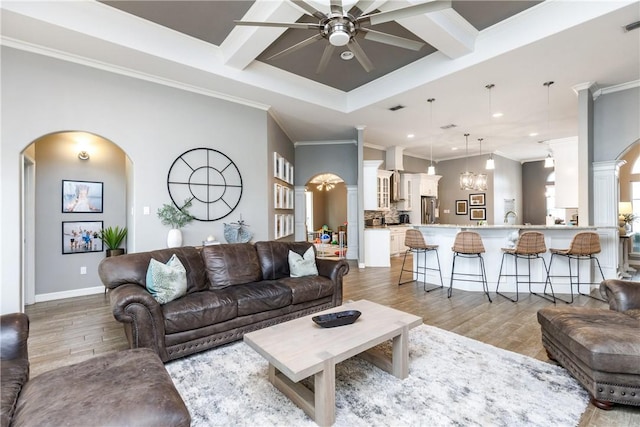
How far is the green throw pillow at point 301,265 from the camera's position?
3.73 metres

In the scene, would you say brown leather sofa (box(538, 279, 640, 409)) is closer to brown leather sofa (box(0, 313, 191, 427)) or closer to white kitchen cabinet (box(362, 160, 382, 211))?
brown leather sofa (box(0, 313, 191, 427))

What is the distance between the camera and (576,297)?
14.5 ft

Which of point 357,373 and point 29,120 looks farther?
point 29,120

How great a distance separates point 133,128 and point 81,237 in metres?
2.08

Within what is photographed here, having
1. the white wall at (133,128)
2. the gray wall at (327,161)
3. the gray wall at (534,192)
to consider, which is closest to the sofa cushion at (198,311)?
the white wall at (133,128)

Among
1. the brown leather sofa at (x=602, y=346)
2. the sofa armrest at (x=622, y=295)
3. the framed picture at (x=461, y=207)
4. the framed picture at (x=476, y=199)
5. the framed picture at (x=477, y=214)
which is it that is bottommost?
the brown leather sofa at (x=602, y=346)

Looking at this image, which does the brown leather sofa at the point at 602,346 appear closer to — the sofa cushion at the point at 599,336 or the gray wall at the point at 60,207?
the sofa cushion at the point at 599,336

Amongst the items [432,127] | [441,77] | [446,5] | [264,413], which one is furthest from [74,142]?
[432,127]

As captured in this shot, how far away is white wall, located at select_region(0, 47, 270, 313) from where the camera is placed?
3309 millimetres

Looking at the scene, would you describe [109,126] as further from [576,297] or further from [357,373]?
[576,297]

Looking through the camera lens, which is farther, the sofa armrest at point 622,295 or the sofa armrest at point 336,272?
the sofa armrest at point 336,272

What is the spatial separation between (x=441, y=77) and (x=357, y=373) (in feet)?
13.8

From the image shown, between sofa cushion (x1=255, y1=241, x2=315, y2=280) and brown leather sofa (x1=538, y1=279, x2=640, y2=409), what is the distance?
2.75 meters

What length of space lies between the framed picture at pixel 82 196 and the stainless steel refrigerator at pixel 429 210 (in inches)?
338
